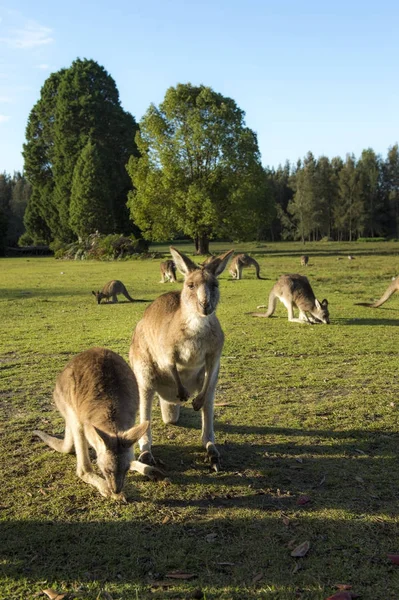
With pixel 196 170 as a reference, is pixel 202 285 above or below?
A: below

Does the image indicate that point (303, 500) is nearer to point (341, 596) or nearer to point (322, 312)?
point (341, 596)

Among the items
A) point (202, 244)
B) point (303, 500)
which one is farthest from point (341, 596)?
point (202, 244)

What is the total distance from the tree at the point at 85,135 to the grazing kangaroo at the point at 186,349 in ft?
95.7

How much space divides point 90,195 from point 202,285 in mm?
29289

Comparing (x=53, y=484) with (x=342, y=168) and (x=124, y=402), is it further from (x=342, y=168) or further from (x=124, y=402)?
(x=342, y=168)

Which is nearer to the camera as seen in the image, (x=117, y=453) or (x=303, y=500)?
(x=117, y=453)

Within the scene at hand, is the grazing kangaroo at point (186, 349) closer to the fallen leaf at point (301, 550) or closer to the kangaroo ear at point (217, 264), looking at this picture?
the kangaroo ear at point (217, 264)

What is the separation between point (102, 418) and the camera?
2.89 m

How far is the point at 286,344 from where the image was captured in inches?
277

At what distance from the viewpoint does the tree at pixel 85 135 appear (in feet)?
109

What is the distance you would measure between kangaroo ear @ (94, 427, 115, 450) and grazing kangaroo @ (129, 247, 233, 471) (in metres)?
0.79

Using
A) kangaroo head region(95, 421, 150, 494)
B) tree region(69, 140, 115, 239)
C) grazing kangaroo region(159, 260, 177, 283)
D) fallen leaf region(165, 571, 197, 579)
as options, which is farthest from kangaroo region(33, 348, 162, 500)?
tree region(69, 140, 115, 239)

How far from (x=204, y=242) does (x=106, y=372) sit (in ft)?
82.4

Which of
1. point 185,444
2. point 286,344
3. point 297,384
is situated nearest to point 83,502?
point 185,444
